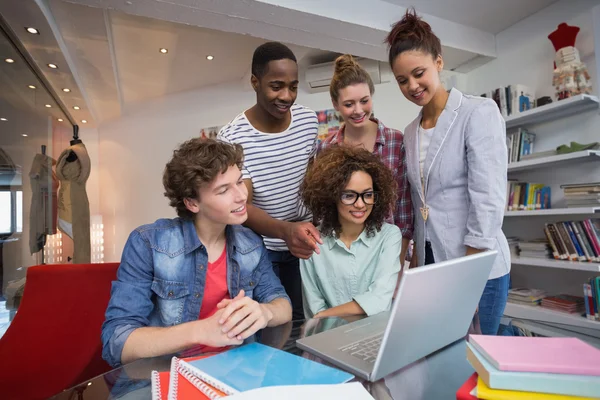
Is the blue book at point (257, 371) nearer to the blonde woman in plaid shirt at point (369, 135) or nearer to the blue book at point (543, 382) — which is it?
the blue book at point (543, 382)

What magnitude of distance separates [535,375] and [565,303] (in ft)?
9.96

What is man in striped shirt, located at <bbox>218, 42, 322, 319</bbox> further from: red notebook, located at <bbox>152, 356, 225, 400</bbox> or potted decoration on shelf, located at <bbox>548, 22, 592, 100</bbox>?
potted decoration on shelf, located at <bbox>548, 22, 592, 100</bbox>

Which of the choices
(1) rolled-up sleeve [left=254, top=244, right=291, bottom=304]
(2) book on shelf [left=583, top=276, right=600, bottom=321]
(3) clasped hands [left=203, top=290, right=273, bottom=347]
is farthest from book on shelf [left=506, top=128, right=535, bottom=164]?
(3) clasped hands [left=203, top=290, right=273, bottom=347]

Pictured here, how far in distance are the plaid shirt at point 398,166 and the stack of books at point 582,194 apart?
1981mm

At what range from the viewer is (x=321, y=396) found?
595 mm

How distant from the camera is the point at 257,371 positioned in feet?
2.40

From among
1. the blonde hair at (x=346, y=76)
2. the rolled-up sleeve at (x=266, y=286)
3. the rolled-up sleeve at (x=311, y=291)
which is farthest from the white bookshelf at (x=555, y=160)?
the rolled-up sleeve at (x=266, y=286)

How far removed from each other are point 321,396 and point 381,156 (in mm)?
1279

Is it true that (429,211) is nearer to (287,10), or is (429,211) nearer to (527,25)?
(287,10)

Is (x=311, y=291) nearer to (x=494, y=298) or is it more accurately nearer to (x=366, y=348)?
(x=366, y=348)

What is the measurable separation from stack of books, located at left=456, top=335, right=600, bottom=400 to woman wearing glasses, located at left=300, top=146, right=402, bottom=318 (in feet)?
2.51

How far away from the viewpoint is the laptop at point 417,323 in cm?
63

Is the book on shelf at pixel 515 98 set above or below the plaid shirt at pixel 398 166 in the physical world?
above

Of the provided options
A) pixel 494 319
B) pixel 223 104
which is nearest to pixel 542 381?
pixel 494 319
